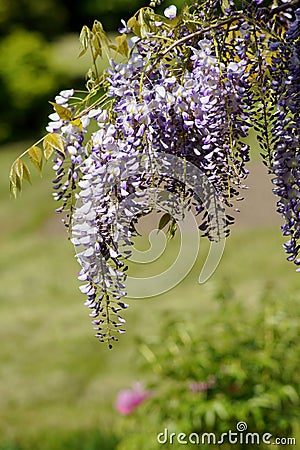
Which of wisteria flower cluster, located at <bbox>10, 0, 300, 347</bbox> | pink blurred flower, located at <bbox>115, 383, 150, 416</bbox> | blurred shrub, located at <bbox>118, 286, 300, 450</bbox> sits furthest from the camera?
pink blurred flower, located at <bbox>115, 383, 150, 416</bbox>

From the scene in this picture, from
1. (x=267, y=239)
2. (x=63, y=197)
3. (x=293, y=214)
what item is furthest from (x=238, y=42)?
(x=267, y=239)

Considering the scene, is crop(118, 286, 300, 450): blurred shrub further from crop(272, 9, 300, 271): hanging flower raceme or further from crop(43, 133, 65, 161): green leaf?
crop(43, 133, 65, 161): green leaf

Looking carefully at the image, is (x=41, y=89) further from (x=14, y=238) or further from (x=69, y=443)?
(x=69, y=443)

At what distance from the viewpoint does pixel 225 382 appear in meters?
4.23

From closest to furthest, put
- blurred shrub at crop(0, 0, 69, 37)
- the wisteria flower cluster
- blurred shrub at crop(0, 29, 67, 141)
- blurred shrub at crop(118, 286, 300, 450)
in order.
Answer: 1. the wisteria flower cluster
2. blurred shrub at crop(118, 286, 300, 450)
3. blurred shrub at crop(0, 29, 67, 141)
4. blurred shrub at crop(0, 0, 69, 37)

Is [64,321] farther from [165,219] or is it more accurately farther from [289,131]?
[289,131]

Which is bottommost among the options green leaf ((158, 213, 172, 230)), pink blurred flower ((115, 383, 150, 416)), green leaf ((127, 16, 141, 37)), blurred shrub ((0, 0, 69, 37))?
green leaf ((158, 213, 172, 230))

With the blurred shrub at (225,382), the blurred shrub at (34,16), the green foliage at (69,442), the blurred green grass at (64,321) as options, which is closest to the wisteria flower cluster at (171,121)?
the blurred shrub at (225,382)

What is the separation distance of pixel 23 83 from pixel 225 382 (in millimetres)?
15758

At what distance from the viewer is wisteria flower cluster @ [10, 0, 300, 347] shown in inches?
61.0

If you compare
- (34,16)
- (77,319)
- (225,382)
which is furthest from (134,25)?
(34,16)

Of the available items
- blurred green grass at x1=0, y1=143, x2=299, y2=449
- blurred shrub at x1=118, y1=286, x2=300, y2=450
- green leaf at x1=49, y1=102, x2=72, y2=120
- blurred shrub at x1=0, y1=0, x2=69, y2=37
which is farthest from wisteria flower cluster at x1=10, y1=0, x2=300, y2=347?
blurred shrub at x1=0, y1=0, x2=69, y2=37

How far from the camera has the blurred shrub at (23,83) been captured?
62.6 feet

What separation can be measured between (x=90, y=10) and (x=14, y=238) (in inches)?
535
